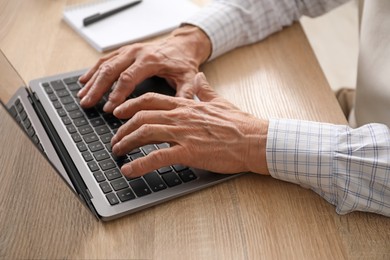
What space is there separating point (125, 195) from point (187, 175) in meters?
0.10

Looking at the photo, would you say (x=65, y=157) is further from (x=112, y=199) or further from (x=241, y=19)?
(x=241, y=19)

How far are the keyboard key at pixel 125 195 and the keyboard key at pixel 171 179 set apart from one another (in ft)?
0.19

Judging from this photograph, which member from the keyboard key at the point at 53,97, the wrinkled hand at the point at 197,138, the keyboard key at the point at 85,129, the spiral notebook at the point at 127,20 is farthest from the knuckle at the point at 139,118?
the spiral notebook at the point at 127,20

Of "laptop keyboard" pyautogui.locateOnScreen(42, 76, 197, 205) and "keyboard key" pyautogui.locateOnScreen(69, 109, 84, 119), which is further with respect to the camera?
"keyboard key" pyautogui.locateOnScreen(69, 109, 84, 119)

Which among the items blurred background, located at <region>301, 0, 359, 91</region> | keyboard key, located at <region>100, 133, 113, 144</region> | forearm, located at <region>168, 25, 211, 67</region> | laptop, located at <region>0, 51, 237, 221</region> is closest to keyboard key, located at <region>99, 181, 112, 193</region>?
laptop, located at <region>0, 51, 237, 221</region>

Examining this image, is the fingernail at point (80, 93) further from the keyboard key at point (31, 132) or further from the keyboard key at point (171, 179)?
the keyboard key at point (171, 179)

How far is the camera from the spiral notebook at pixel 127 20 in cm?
124

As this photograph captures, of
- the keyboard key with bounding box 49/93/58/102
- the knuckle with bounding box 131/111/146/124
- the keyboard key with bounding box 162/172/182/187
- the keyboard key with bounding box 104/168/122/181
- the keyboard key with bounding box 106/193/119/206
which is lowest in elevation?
the keyboard key with bounding box 162/172/182/187

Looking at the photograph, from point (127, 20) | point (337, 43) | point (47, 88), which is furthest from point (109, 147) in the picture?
point (337, 43)

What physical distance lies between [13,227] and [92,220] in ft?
0.35

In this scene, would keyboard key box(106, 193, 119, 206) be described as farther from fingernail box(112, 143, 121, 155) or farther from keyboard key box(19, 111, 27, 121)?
keyboard key box(19, 111, 27, 121)

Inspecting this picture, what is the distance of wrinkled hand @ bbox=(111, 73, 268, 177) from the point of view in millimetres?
891

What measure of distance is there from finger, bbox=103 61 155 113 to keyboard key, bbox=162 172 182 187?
0.65ft

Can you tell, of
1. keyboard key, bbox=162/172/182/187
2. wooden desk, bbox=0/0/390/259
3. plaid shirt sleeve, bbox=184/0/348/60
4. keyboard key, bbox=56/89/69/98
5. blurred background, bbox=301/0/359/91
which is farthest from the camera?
blurred background, bbox=301/0/359/91
